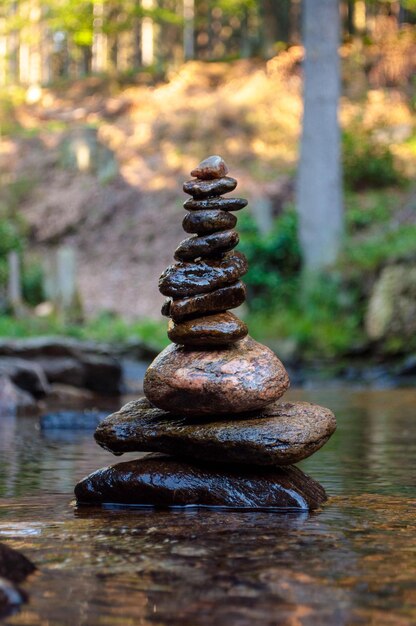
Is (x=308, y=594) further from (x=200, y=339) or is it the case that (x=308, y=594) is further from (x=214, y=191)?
(x=214, y=191)

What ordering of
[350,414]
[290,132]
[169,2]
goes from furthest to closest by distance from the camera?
[169,2], [290,132], [350,414]

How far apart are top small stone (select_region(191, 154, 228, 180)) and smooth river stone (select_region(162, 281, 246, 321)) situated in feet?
2.63

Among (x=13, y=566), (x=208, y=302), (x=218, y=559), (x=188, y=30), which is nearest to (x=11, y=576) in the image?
(x=13, y=566)

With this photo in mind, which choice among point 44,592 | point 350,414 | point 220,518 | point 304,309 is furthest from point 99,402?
point 44,592

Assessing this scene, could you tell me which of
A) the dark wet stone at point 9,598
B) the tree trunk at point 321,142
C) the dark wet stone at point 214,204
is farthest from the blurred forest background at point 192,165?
the dark wet stone at point 9,598

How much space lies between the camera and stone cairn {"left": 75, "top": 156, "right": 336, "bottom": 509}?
269 inches

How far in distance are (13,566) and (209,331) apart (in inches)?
108

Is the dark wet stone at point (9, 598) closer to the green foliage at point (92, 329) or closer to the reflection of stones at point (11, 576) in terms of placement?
the reflection of stones at point (11, 576)

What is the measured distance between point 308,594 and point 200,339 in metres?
2.94

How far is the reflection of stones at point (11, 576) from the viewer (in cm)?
420

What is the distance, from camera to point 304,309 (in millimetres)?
23438

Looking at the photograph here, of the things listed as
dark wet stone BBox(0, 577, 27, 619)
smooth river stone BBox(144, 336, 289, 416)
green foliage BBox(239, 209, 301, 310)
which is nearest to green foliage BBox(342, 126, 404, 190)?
green foliage BBox(239, 209, 301, 310)

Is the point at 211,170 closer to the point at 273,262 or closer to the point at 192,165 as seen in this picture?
the point at 273,262

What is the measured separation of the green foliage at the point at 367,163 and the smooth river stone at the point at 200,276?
21343 mm
